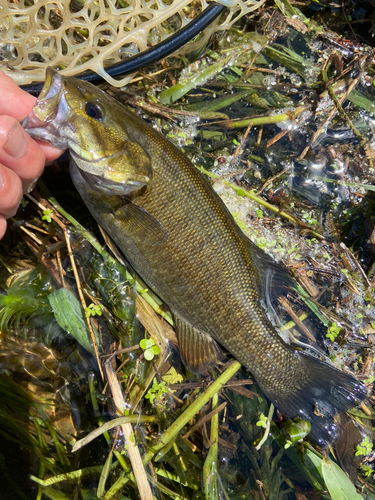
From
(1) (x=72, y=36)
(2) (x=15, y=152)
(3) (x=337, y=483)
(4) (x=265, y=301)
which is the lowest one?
(3) (x=337, y=483)

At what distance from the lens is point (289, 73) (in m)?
3.42

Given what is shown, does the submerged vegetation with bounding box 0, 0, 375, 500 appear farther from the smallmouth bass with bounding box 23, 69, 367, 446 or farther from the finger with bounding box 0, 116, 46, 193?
the finger with bounding box 0, 116, 46, 193

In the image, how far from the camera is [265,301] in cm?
288

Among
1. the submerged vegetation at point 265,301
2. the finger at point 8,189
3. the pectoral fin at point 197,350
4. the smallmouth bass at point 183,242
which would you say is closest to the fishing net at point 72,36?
the submerged vegetation at point 265,301

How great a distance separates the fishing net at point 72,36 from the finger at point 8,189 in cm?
101

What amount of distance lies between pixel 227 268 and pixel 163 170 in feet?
2.60

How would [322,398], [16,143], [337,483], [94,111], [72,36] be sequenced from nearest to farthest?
1. [16,143]
2. [94,111]
3. [337,483]
4. [322,398]
5. [72,36]

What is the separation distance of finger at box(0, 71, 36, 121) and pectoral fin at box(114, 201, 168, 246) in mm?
862

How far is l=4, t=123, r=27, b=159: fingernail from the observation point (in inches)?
77.4

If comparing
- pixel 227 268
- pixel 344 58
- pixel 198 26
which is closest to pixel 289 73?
pixel 344 58

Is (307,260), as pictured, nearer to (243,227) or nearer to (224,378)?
(243,227)

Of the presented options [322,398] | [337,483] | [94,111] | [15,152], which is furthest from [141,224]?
[337,483]

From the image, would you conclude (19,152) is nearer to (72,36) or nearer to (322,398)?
(72,36)

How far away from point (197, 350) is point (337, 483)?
127 cm
